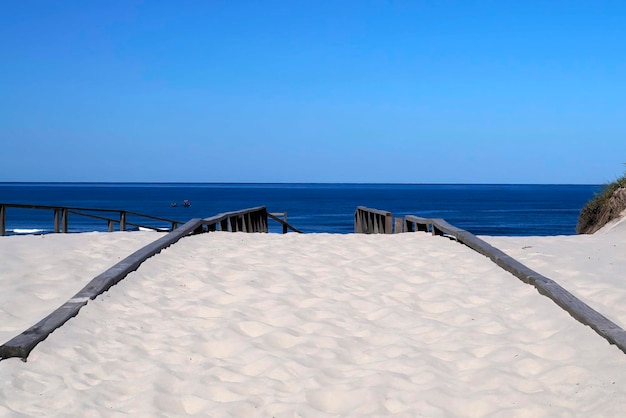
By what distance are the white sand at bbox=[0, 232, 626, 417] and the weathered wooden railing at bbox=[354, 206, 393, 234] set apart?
21.9 feet

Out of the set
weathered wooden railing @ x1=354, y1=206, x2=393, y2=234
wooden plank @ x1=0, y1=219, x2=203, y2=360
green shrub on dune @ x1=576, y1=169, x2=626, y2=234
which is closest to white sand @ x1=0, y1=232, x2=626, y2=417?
wooden plank @ x1=0, y1=219, x2=203, y2=360

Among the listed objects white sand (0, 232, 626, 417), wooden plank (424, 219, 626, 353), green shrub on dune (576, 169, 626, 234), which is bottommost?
white sand (0, 232, 626, 417)

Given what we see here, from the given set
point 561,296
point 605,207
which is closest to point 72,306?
point 561,296

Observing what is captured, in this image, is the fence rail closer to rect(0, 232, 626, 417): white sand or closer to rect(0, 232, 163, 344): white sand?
rect(0, 232, 626, 417): white sand

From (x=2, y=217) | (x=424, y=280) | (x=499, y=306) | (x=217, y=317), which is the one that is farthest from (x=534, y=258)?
(x=2, y=217)

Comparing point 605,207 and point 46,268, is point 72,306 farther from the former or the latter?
point 605,207

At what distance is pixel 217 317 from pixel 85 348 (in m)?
1.33

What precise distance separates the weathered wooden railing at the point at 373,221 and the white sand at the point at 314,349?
6661 millimetres

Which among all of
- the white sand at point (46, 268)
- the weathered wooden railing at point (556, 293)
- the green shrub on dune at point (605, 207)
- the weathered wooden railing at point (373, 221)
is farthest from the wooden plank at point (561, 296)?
the green shrub on dune at point (605, 207)

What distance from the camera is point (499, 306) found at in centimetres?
663

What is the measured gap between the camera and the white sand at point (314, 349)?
14.3ft

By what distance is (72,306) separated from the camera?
596cm

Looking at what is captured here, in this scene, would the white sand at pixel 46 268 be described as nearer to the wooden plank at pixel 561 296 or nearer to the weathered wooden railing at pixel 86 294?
the weathered wooden railing at pixel 86 294

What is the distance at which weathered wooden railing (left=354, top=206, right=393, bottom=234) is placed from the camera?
15102 millimetres
